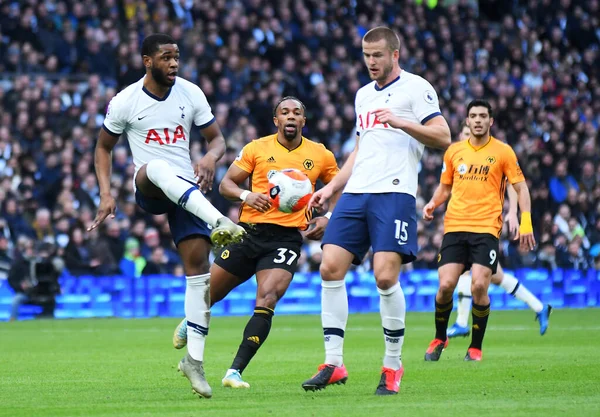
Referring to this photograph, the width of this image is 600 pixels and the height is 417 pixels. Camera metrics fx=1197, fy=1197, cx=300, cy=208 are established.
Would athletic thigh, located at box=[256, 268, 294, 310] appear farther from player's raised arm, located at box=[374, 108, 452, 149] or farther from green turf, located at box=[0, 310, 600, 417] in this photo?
player's raised arm, located at box=[374, 108, 452, 149]

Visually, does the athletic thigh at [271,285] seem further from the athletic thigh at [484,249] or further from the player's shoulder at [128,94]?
the athletic thigh at [484,249]

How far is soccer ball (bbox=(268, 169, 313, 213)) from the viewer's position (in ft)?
31.2

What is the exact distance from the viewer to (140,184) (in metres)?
8.22

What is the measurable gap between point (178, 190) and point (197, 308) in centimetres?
97

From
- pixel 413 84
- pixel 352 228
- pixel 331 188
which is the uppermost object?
pixel 413 84

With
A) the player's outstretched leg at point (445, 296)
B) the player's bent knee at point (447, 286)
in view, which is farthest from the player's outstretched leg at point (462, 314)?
the player's bent knee at point (447, 286)

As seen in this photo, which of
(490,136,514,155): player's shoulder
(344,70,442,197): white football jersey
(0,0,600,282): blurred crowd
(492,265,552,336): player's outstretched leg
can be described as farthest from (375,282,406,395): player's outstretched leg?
(0,0,600,282): blurred crowd

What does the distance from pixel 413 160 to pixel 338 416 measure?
2.37m

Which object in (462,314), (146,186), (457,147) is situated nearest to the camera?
(146,186)

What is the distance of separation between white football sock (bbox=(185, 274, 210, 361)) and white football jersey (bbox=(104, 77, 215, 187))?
735 mm

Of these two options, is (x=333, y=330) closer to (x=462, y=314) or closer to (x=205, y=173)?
(x=205, y=173)

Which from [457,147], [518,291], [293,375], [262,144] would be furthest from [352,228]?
[518,291]

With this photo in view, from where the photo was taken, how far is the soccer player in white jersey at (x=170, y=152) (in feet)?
27.3

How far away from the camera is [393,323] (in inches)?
336
